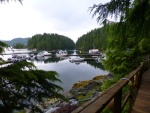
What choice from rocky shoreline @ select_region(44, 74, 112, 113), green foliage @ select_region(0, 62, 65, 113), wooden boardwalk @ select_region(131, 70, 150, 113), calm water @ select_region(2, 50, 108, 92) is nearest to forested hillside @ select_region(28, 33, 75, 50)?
calm water @ select_region(2, 50, 108, 92)

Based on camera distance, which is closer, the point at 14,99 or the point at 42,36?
the point at 14,99

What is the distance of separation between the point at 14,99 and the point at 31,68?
68cm

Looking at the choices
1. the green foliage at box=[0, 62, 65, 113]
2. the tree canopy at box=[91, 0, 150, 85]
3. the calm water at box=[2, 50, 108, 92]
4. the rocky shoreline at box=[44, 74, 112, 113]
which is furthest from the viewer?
the calm water at box=[2, 50, 108, 92]

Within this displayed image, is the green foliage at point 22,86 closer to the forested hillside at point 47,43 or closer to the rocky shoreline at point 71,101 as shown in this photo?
the rocky shoreline at point 71,101

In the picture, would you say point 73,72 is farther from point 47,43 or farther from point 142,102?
point 47,43

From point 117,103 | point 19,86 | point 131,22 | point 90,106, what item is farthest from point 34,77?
point 131,22

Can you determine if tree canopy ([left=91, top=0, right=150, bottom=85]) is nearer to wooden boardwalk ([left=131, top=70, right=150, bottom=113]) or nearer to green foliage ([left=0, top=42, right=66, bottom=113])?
wooden boardwalk ([left=131, top=70, right=150, bottom=113])

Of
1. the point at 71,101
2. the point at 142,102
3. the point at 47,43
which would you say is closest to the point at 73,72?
the point at 71,101

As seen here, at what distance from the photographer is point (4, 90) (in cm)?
292

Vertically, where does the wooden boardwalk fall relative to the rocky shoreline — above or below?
above

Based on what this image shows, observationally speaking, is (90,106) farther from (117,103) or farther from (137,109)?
(137,109)

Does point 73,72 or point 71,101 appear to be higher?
point 71,101

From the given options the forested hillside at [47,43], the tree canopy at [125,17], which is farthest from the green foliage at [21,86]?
the forested hillside at [47,43]

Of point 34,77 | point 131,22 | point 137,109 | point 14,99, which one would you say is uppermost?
point 131,22
